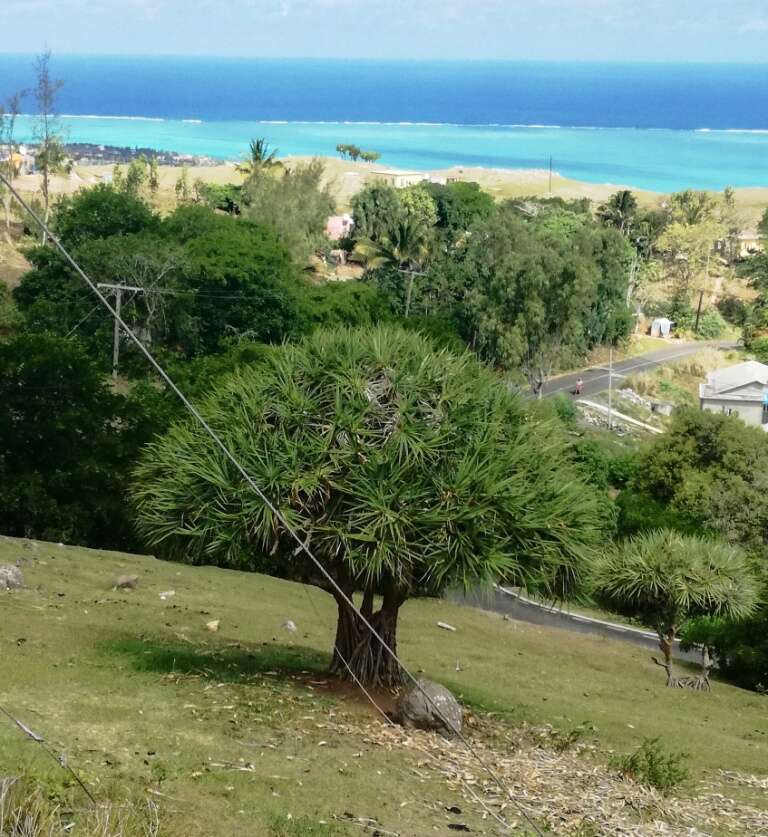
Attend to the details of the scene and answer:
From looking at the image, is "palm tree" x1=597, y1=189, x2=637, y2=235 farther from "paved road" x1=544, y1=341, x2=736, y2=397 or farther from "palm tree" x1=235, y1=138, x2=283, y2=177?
"palm tree" x1=235, y1=138, x2=283, y2=177

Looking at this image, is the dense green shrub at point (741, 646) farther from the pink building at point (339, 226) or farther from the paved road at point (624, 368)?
the pink building at point (339, 226)

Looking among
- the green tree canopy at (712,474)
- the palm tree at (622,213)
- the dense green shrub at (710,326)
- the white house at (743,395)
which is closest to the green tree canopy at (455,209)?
the palm tree at (622,213)

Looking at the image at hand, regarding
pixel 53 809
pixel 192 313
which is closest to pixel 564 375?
pixel 192 313

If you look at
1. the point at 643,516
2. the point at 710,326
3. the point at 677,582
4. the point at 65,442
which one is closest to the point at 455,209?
the point at 710,326

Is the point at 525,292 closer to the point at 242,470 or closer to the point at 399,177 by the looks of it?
the point at 242,470

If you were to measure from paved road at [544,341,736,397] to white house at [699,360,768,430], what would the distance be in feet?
25.6

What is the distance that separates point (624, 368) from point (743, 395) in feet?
54.2

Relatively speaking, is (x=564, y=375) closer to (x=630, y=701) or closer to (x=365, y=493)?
(x=630, y=701)

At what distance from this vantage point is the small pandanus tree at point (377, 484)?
533 inches

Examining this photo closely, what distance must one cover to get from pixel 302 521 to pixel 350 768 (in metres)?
2.96

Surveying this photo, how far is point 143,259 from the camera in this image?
51.7m

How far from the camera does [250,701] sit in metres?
13.6

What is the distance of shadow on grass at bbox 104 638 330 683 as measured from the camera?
14.8m

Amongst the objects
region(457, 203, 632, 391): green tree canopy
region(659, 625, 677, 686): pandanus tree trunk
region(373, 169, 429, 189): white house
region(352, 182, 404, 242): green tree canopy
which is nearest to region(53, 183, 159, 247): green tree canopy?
region(457, 203, 632, 391): green tree canopy
